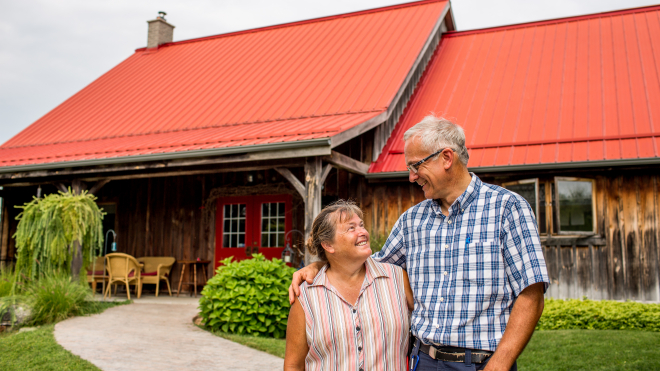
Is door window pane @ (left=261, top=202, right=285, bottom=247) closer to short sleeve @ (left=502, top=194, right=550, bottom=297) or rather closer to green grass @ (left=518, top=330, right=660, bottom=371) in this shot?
green grass @ (left=518, top=330, right=660, bottom=371)

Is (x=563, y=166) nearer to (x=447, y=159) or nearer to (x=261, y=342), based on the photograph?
(x=261, y=342)

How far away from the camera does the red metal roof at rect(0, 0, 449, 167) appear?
30.9 feet

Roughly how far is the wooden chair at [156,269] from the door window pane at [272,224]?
6.30 ft

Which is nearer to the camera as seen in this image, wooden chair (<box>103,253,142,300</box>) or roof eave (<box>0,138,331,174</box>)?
roof eave (<box>0,138,331,174</box>)

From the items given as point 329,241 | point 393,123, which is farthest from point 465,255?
point 393,123

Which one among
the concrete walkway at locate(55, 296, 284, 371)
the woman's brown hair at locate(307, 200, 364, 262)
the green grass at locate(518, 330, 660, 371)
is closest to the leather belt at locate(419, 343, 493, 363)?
the woman's brown hair at locate(307, 200, 364, 262)

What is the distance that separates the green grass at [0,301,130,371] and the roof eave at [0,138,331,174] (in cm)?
295

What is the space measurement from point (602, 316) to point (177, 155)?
6.25m

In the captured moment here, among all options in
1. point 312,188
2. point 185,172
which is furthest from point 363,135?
point 185,172

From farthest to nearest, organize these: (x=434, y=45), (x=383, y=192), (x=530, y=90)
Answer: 1. (x=434, y=45)
2. (x=530, y=90)
3. (x=383, y=192)

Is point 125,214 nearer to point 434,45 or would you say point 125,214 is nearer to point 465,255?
point 434,45

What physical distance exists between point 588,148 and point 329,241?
270 inches

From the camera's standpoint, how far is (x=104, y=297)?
954 cm

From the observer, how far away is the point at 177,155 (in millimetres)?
8352
